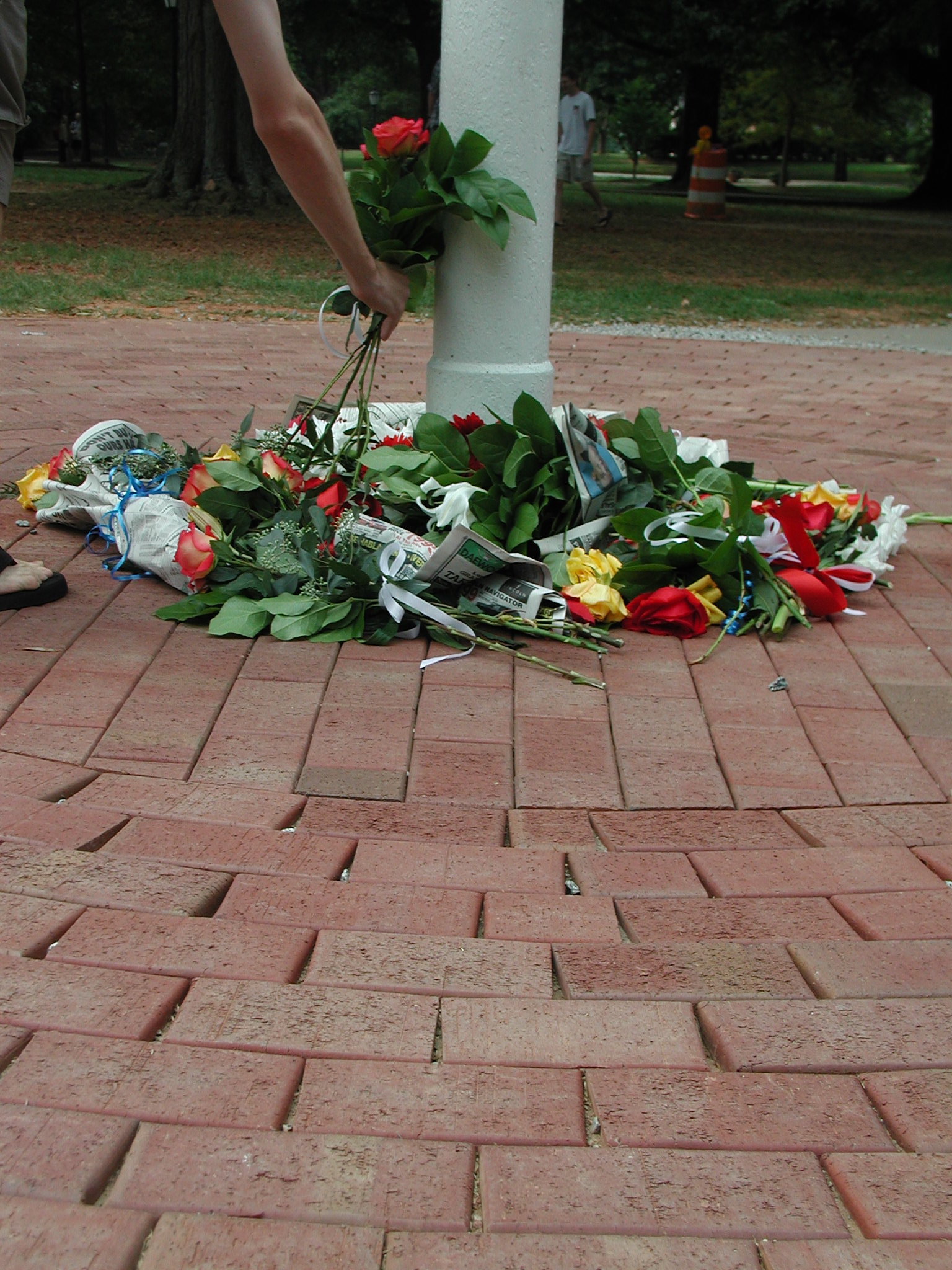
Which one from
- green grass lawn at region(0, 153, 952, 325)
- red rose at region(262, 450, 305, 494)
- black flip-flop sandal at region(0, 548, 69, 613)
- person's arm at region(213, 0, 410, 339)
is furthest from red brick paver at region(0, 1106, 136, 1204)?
green grass lawn at region(0, 153, 952, 325)

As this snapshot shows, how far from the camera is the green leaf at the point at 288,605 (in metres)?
3.05

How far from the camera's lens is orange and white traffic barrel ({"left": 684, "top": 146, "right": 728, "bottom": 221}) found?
68.4 feet

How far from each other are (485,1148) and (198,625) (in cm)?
190

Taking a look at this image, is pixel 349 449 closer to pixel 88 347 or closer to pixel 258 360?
pixel 258 360

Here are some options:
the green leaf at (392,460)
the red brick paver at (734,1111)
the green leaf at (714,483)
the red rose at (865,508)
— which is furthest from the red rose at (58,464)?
the red brick paver at (734,1111)

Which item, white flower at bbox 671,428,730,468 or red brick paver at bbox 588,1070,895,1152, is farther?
white flower at bbox 671,428,730,468

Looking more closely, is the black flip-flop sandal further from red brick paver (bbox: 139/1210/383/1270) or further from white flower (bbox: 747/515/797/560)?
red brick paver (bbox: 139/1210/383/1270)

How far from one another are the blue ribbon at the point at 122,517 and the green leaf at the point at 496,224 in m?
1.14

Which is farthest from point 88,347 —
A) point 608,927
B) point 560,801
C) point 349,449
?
point 608,927

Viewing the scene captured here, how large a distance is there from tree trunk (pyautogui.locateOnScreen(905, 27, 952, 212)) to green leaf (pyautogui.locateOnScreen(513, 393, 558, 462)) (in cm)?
2793

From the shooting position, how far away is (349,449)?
143 inches

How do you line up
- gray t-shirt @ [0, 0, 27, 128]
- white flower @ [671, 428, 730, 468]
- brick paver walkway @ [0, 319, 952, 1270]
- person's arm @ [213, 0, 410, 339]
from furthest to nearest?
white flower @ [671, 428, 730, 468] < gray t-shirt @ [0, 0, 27, 128] < person's arm @ [213, 0, 410, 339] < brick paver walkway @ [0, 319, 952, 1270]

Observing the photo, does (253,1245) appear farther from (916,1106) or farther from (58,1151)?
(916,1106)

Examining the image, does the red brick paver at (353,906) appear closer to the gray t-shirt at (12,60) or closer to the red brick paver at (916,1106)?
the red brick paver at (916,1106)
